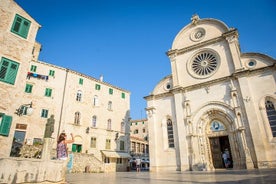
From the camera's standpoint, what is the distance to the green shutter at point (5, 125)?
419 inches

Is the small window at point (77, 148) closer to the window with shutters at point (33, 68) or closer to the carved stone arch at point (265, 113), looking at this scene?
the window with shutters at point (33, 68)

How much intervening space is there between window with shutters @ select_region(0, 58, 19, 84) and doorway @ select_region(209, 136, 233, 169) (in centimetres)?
1825

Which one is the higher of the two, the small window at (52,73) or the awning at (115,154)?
the small window at (52,73)

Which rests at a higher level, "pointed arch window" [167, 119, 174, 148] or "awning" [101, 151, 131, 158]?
"pointed arch window" [167, 119, 174, 148]

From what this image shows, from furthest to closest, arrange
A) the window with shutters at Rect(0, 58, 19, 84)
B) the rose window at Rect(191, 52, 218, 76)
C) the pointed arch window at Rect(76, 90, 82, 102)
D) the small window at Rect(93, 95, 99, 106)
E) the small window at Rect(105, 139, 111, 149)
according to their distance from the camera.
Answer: the small window at Rect(93, 95, 99, 106) < the small window at Rect(105, 139, 111, 149) < the pointed arch window at Rect(76, 90, 82, 102) < the rose window at Rect(191, 52, 218, 76) < the window with shutters at Rect(0, 58, 19, 84)

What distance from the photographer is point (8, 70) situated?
11562 millimetres

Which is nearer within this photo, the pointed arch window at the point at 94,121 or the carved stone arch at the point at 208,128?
the carved stone arch at the point at 208,128

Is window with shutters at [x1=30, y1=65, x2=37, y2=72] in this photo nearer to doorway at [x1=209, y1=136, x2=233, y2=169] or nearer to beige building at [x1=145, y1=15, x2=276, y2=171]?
beige building at [x1=145, y1=15, x2=276, y2=171]

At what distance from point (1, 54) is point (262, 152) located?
20.5m

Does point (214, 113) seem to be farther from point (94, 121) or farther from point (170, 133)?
point (94, 121)

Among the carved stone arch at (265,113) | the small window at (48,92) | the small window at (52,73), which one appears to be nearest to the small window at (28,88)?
the small window at (48,92)

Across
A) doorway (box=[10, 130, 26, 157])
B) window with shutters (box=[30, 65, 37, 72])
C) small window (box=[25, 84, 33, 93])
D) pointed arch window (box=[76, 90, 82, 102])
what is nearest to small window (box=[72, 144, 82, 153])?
doorway (box=[10, 130, 26, 157])

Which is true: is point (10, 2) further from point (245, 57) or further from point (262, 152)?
point (262, 152)

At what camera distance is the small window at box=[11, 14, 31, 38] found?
1262 centimetres
